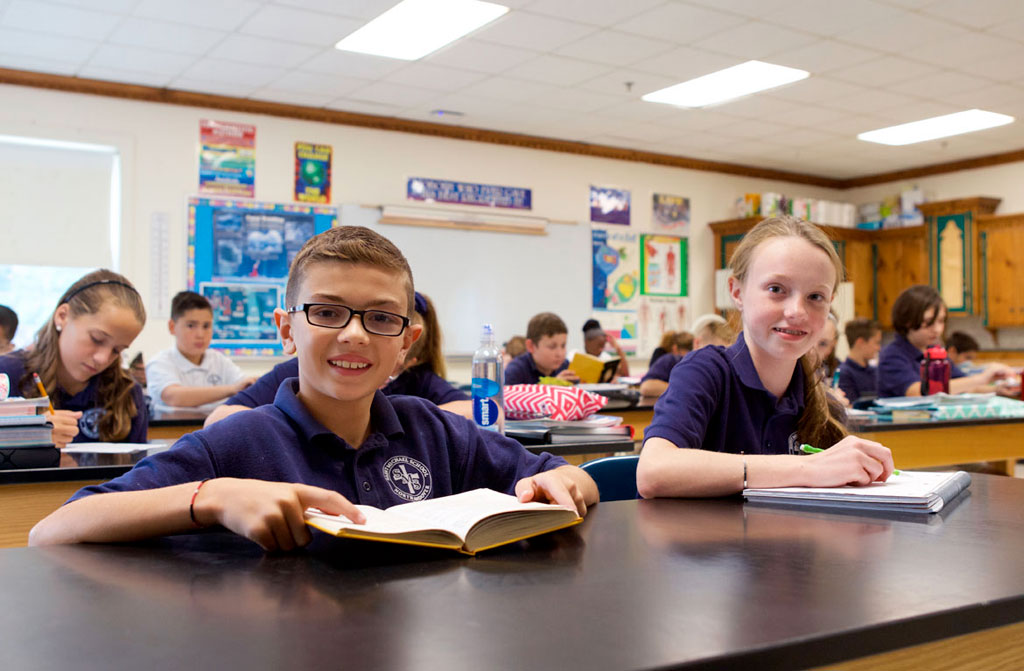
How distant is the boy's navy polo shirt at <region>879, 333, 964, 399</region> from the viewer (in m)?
3.95

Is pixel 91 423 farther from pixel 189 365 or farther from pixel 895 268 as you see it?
pixel 895 268

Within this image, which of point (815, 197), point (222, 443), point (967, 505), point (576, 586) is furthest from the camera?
point (815, 197)

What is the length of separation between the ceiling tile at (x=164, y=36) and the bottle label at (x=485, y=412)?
3.37 metres

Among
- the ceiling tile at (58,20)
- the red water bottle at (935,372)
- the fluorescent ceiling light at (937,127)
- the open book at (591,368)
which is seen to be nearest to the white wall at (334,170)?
the ceiling tile at (58,20)

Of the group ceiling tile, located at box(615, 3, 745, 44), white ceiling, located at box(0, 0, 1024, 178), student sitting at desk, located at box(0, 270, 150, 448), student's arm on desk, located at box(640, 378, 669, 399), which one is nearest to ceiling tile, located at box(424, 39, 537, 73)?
white ceiling, located at box(0, 0, 1024, 178)

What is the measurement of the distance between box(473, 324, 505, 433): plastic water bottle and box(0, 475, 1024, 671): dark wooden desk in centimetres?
125

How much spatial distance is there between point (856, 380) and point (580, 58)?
7.91 feet

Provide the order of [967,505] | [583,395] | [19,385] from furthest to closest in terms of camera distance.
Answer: [583,395] < [19,385] < [967,505]

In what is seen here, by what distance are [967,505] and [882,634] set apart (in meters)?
0.68

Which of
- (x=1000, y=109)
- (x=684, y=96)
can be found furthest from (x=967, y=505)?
(x=1000, y=109)

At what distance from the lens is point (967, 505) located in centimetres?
126

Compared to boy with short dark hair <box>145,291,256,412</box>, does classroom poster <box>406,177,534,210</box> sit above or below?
above

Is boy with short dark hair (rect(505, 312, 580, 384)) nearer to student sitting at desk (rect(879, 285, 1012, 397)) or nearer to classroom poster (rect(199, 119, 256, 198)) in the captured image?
student sitting at desk (rect(879, 285, 1012, 397))

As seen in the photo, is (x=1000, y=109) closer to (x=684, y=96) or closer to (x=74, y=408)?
(x=684, y=96)
